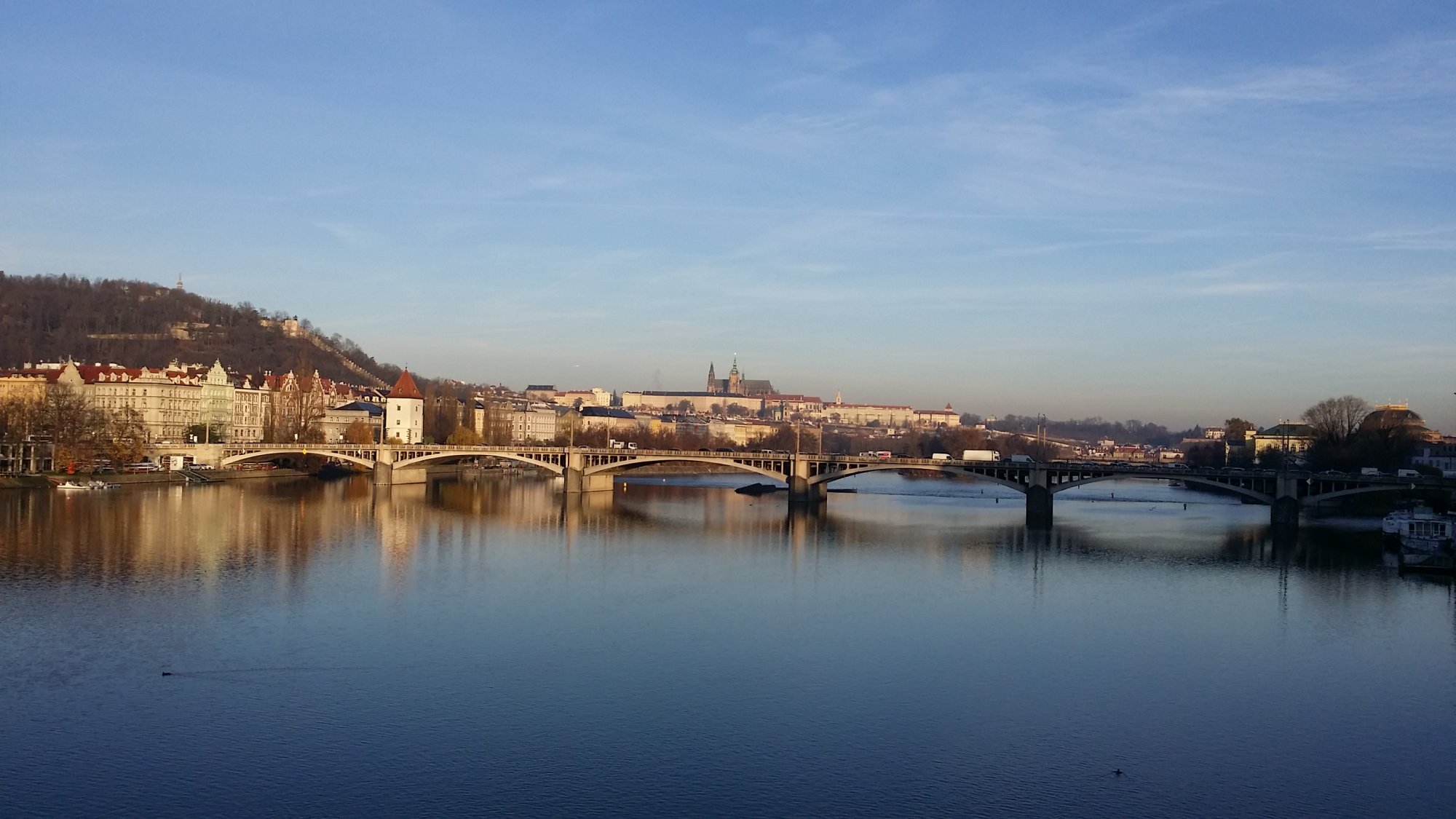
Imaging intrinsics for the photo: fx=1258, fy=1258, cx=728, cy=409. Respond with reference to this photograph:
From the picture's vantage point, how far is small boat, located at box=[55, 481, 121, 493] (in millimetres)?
48906

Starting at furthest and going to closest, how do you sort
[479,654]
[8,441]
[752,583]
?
[8,441]
[752,583]
[479,654]

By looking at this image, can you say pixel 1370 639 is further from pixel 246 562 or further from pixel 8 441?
pixel 8 441

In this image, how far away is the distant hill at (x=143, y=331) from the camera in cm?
9450

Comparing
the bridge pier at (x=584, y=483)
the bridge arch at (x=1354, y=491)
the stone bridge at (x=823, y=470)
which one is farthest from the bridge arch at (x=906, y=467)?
the bridge pier at (x=584, y=483)

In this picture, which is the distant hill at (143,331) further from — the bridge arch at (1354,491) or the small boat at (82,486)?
the bridge arch at (1354,491)

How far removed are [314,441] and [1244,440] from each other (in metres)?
81.7

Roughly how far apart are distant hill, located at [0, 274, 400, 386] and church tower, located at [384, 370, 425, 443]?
367 inches

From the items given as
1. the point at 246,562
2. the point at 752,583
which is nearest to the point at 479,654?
the point at 752,583

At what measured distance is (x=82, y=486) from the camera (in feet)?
162

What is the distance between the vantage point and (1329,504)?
60375mm

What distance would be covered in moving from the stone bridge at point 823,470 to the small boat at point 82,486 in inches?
437

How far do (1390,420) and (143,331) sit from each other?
9433 centimetres

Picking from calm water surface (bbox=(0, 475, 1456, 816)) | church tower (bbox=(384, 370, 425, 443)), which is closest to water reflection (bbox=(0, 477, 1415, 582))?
calm water surface (bbox=(0, 475, 1456, 816))

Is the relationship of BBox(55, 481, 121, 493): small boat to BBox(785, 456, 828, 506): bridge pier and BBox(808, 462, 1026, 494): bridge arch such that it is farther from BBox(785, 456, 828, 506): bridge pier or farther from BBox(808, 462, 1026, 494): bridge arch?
BBox(808, 462, 1026, 494): bridge arch
